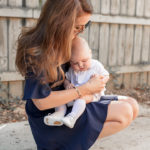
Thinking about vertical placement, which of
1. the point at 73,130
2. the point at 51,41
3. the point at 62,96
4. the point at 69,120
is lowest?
the point at 73,130

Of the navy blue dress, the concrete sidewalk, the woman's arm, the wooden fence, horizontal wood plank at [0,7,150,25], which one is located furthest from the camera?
the wooden fence

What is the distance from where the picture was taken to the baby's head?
219cm

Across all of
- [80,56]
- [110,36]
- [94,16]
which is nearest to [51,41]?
[80,56]

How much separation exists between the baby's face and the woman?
0.12m

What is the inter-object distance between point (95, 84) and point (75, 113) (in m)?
0.27

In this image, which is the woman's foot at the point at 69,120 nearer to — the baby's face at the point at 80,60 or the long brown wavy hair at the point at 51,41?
the long brown wavy hair at the point at 51,41

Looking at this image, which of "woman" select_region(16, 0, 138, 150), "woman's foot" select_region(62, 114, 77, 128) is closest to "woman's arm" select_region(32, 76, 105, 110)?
"woman" select_region(16, 0, 138, 150)

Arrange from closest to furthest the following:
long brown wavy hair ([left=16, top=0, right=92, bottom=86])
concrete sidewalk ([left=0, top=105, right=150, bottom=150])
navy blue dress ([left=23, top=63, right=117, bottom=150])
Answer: long brown wavy hair ([left=16, top=0, right=92, bottom=86]), navy blue dress ([left=23, top=63, right=117, bottom=150]), concrete sidewalk ([left=0, top=105, right=150, bottom=150])

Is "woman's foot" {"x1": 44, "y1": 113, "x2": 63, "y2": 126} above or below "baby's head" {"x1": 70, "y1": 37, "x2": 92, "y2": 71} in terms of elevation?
below

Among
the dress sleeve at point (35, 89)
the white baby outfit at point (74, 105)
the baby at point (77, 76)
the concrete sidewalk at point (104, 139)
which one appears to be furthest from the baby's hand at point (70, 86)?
the concrete sidewalk at point (104, 139)

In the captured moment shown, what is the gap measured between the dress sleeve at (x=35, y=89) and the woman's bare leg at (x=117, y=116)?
1.66ft

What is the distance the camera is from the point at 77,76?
2.30 m

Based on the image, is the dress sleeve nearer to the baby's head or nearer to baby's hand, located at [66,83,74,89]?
baby's hand, located at [66,83,74,89]

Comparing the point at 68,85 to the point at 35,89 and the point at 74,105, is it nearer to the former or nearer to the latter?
the point at 74,105
